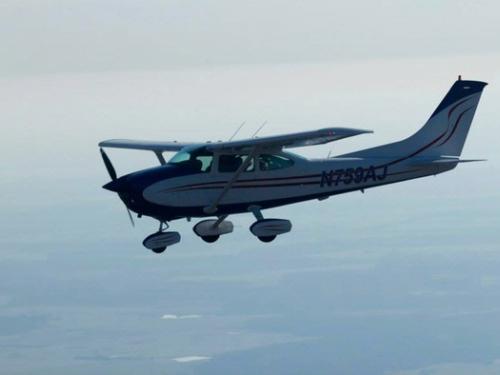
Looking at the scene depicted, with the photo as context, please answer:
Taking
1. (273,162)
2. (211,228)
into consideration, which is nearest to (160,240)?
(211,228)

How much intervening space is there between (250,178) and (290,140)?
1842 millimetres

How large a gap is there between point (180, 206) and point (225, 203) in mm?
1262

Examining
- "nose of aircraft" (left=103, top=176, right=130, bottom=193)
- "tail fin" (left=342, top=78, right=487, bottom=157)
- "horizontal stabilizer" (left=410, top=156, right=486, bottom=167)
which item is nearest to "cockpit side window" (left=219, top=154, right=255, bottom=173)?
"nose of aircraft" (left=103, top=176, right=130, bottom=193)

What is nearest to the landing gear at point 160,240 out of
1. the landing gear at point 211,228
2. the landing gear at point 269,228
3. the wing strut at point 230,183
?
the landing gear at point 211,228

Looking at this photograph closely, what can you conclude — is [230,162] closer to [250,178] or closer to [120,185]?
[250,178]

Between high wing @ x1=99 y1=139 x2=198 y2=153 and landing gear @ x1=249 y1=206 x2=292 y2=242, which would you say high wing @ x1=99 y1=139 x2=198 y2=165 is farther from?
landing gear @ x1=249 y1=206 x2=292 y2=242

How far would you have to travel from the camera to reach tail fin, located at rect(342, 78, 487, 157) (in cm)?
3709

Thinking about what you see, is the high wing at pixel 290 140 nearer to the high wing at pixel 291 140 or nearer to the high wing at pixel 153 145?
the high wing at pixel 291 140

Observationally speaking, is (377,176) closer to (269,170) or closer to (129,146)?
(269,170)

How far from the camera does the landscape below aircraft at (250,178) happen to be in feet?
111

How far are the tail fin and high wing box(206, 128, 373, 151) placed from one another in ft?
11.0

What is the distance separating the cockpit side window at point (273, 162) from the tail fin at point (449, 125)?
114 inches

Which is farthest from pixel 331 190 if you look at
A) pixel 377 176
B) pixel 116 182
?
pixel 116 182

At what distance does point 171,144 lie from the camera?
36.9m
